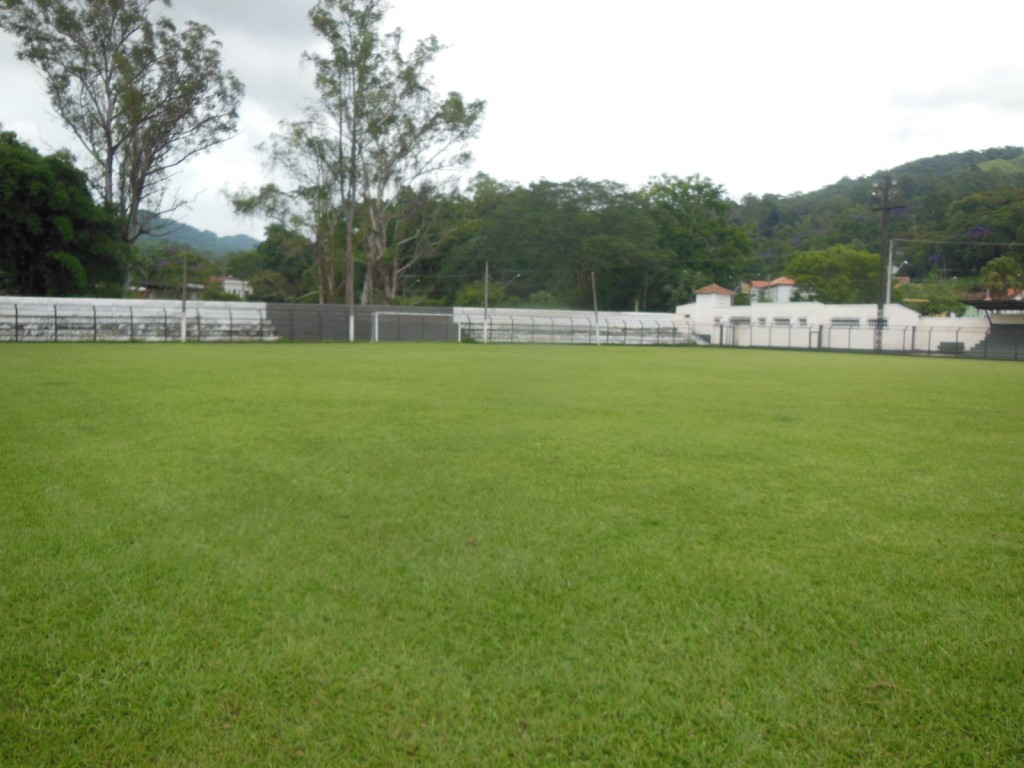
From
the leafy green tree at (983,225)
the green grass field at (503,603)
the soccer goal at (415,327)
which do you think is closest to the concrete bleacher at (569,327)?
the soccer goal at (415,327)

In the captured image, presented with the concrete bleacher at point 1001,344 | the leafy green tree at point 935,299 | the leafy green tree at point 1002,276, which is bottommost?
the concrete bleacher at point 1001,344

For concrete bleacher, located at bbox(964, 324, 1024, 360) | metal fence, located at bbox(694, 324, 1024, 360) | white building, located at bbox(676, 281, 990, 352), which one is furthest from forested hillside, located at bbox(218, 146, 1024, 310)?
concrete bleacher, located at bbox(964, 324, 1024, 360)

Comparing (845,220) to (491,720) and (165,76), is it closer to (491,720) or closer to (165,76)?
(165,76)

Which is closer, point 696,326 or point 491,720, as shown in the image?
point 491,720

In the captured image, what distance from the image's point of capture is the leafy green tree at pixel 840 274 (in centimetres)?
5144

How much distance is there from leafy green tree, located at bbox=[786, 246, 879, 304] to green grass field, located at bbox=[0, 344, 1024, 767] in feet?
162

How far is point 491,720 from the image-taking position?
199cm

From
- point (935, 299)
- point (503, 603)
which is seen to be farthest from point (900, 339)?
point (503, 603)

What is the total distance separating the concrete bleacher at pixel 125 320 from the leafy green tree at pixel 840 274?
3659 cm

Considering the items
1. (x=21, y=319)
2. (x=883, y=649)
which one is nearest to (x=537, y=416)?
(x=883, y=649)

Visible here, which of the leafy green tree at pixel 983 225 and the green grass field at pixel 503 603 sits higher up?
the leafy green tree at pixel 983 225

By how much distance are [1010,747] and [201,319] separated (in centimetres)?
3354

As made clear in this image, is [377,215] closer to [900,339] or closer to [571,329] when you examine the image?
[571,329]

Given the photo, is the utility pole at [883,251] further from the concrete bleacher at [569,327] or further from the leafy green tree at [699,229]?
the leafy green tree at [699,229]
